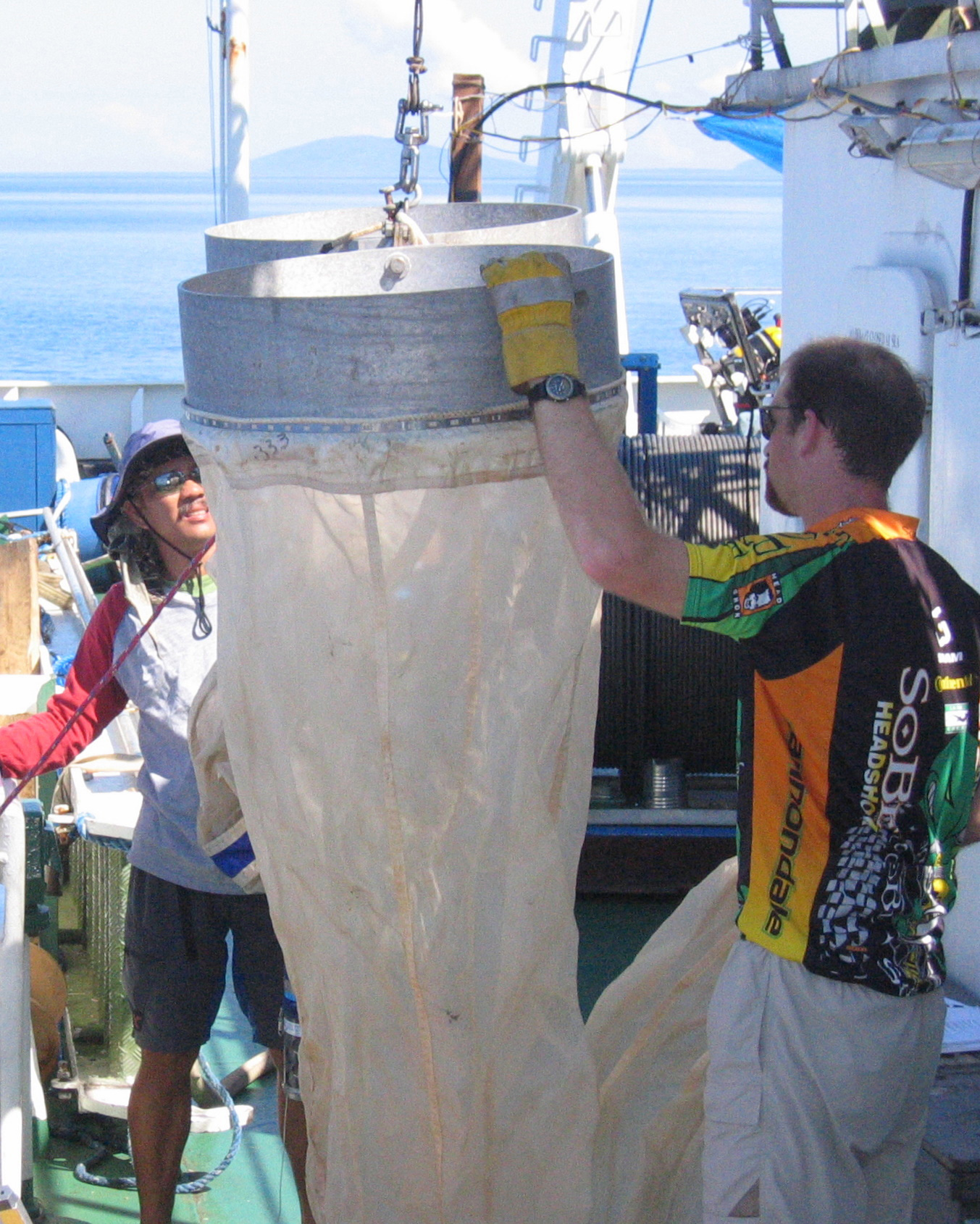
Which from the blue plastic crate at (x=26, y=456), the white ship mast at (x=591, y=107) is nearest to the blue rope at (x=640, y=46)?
the white ship mast at (x=591, y=107)

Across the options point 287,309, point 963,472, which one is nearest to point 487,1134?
point 287,309

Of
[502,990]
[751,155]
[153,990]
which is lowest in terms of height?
[153,990]

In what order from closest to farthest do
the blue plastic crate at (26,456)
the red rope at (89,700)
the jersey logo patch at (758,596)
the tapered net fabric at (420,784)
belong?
the tapered net fabric at (420,784), the jersey logo patch at (758,596), the red rope at (89,700), the blue plastic crate at (26,456)

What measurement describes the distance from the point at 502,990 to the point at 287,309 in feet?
3.30

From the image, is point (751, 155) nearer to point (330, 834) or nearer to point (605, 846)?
point (605, 846)

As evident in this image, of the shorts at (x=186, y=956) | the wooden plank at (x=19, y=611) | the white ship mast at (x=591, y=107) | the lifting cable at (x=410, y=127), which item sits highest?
the white ship mast at (x=591, y=107)

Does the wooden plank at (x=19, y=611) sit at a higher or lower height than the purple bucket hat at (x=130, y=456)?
lower

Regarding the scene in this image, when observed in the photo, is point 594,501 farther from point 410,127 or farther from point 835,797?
point 410,127

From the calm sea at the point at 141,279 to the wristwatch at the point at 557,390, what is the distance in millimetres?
12113

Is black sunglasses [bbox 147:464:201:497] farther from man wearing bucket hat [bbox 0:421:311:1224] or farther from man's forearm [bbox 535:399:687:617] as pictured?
man's forearm [bbox 535:399:687:617]

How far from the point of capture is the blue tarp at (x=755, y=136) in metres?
10.4

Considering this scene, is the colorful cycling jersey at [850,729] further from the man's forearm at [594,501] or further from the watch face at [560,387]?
the watch face at [560,387]

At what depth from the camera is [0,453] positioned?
1014 centimetres

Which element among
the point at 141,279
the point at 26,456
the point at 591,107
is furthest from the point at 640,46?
the point at 141,279
